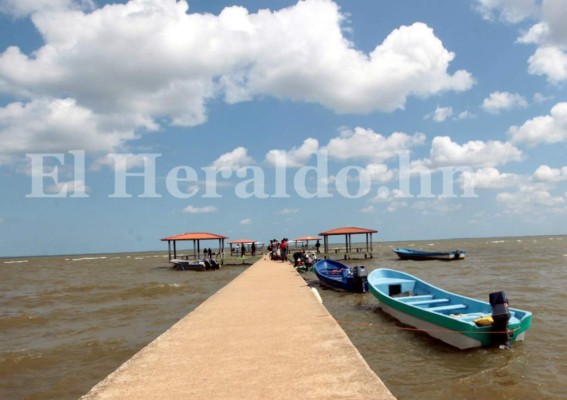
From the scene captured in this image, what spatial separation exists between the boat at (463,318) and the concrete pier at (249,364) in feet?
8.14

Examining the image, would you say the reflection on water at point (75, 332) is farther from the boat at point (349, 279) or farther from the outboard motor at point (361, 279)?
the outboard motor at point (361, 279)

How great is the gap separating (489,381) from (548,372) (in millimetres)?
1297

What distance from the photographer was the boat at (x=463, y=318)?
7773mm

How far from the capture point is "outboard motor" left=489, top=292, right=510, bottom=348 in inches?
299

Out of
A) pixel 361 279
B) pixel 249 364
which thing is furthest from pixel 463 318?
pixel 361 279

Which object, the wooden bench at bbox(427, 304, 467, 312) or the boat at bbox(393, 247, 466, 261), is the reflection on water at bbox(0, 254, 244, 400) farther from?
the boat at bbox(393, 247, 466, 261)

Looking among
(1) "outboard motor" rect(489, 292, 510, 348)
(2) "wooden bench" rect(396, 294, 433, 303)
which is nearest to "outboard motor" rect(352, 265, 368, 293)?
(2) "wooden bench" rect(396, 294, 433, 303)

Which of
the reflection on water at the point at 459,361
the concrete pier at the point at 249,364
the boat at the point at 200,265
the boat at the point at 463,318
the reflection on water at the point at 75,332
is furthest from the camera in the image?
the boat at the point at 200,265

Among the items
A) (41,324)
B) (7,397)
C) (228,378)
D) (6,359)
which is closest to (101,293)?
(41,324)

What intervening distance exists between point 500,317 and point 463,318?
3.28ft

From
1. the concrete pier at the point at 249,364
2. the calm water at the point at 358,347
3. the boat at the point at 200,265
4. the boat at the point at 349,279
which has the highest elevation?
the concrete pier at the point at 249,364

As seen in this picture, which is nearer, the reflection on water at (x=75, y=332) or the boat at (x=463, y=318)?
the reflection on water at (x=75, y=332)

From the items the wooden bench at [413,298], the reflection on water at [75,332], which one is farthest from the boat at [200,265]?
the wooden bench at [413,298]

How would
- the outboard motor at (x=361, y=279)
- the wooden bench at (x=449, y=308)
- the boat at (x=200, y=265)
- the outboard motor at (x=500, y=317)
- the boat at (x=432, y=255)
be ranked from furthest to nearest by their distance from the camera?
the boat at (x=432, y=255)
the boat at (x=200, y=265)
the outboard motor at (x=361, y=279)
the wooden bench at (x=449, y=308)
the outboard motor at (x=500, y=317)
